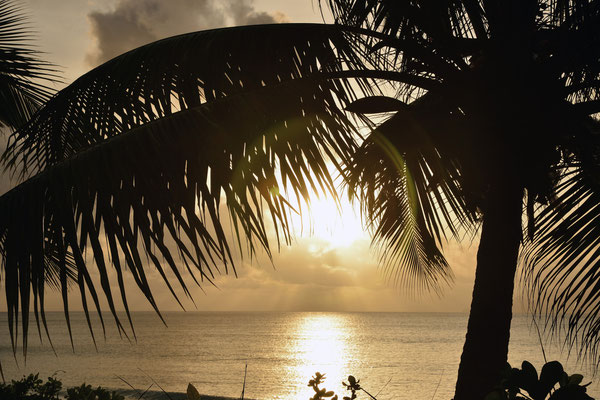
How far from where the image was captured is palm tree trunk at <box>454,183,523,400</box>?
3170 mm

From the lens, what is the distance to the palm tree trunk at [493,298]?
3170 millimetres

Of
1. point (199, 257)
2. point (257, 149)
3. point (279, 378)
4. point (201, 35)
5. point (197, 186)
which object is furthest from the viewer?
point (279, 378)

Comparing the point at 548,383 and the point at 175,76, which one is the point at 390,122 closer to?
the point at 175,76

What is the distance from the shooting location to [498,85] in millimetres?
3320

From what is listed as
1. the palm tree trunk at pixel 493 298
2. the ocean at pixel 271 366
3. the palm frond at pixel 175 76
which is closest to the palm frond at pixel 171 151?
the palm frond at pixel 175 76

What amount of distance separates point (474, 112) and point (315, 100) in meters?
1.05

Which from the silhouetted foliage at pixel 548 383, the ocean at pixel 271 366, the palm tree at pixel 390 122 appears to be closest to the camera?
the silhouetted foliage at pixel 548 383

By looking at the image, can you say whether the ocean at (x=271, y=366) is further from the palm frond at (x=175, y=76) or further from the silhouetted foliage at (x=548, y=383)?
the silhouetted foliage at (x=548, y=383)

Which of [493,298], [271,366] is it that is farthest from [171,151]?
[271,366]

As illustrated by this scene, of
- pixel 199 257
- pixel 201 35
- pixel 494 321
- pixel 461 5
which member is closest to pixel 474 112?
pixel 461 5

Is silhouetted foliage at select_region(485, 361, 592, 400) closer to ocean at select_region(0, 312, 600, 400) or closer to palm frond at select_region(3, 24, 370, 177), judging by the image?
palm frond at select_region(3, 24, 370, 177)

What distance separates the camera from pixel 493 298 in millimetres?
3213

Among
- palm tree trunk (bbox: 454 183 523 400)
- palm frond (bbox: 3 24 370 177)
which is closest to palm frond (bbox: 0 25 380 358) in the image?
palm frond (bbox: 3 24 370 177)

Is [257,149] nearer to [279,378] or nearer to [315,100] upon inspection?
[315,100]
